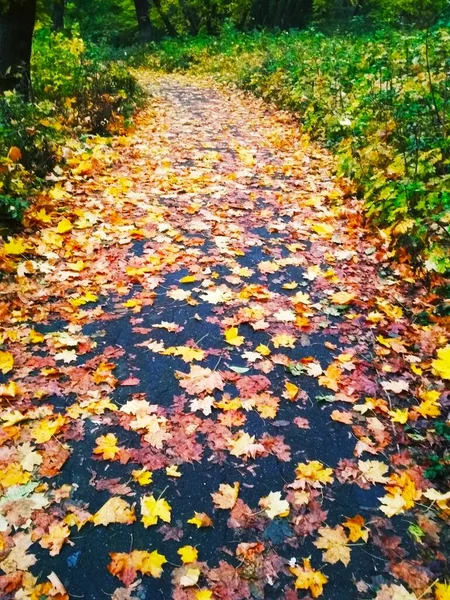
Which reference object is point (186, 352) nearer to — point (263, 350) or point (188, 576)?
point (263, 350)

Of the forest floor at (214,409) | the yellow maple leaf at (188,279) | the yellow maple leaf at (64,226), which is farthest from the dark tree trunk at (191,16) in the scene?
the yellow maple leaf at (188,279)

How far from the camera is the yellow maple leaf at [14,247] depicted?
4.45 meters

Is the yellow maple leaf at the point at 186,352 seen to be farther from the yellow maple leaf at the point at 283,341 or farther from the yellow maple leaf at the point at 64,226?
the yellow maple leaf at the point at 64,226

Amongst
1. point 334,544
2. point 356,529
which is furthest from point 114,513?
point 356,529

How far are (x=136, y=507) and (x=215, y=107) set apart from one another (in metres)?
11.7

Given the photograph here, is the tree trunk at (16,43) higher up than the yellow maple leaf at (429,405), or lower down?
higher up

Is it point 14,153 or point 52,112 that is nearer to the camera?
point 14,153

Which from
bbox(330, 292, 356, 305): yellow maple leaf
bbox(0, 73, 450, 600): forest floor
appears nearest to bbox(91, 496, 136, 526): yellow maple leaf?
bbox(0, 73, 450, 600): forest floor

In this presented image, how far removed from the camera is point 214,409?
3.15 metres

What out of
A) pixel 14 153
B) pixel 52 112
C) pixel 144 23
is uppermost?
pixel 144 23

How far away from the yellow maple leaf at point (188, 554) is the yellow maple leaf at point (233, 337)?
166 centimetres

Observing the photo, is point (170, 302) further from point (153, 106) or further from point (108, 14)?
point (108, 14)

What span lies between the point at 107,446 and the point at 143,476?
0.32 metres

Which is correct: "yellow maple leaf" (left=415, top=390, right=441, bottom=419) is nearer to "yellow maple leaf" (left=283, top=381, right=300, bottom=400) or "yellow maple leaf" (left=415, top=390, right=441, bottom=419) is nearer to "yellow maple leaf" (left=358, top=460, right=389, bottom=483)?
"yellow maple leaf" (left=358, top=460, right=389, bottom=483)
